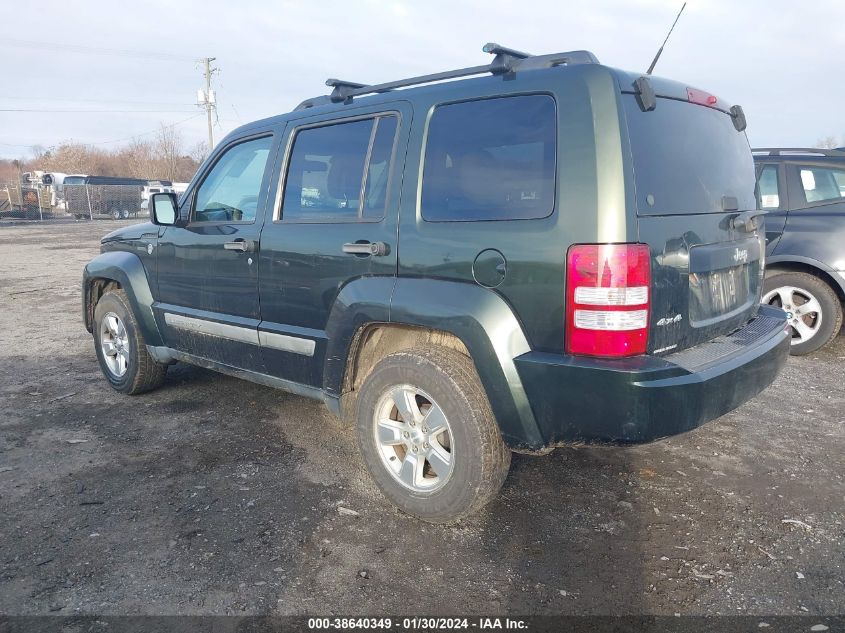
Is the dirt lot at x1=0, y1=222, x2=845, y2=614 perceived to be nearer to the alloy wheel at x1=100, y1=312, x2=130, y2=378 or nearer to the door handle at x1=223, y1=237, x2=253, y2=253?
the alloy wheel at x1=100, y1=312, x2=130, y2=378

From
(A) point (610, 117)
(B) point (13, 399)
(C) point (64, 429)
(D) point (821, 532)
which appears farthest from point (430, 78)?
(B) point (13, 399)

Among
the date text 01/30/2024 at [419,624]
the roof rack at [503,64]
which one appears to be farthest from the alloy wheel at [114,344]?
the date text 01/30/2024 at [419,624]

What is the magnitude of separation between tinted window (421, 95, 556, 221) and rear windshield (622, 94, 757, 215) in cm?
35

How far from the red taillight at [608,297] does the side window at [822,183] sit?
426cm

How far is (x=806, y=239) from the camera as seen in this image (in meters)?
5.59

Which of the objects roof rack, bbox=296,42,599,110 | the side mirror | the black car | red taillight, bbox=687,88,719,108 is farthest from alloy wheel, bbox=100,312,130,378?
the black car

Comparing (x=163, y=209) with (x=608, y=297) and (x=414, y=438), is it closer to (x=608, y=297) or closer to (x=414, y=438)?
(x=414, y=438)

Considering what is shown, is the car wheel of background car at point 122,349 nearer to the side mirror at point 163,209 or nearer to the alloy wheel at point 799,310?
the side mirror at point 163,209

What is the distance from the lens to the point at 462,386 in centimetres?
276

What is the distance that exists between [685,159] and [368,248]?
150 centimetres

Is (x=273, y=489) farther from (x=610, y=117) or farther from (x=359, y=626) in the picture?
(x=610, y=117)

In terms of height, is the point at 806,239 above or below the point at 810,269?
above

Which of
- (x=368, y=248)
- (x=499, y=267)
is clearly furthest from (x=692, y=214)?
(x=368, y=248)

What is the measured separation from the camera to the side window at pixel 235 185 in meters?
3.87
